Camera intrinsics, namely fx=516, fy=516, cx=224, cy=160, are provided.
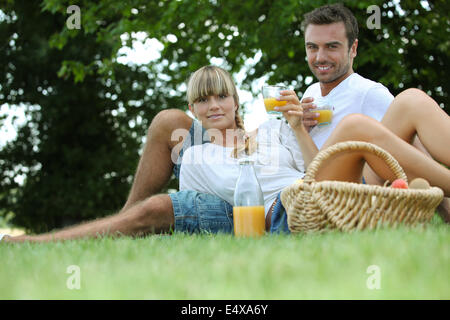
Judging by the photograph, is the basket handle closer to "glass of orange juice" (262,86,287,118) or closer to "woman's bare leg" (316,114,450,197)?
"woman's bare leg" (316,114,450,197)

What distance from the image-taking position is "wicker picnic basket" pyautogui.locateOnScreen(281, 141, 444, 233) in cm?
240

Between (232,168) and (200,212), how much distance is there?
A: 34cm

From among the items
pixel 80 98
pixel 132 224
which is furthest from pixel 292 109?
pixel 80 98

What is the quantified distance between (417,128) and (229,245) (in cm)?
130

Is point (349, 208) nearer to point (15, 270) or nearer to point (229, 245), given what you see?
point (229, 245)

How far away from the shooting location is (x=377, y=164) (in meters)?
2.70

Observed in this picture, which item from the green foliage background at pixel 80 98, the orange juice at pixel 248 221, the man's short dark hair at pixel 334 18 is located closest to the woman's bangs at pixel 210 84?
the man's short dark hair at pixel 334 18

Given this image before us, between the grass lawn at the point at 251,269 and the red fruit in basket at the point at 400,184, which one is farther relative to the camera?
the red fruit in basket at the point at 400,184

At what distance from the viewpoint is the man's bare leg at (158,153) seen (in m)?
3.69

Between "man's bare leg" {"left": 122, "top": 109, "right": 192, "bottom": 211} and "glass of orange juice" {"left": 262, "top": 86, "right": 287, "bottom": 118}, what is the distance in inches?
27.0

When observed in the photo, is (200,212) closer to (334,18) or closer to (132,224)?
(132,224)

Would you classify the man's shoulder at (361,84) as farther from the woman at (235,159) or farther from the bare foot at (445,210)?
the bare foot at (445,210)

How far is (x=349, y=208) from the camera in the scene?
8.03 feet

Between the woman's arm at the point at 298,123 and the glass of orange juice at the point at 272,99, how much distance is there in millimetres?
39
